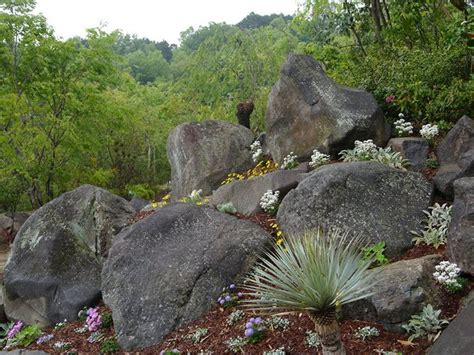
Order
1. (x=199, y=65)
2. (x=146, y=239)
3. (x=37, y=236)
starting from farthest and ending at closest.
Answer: (x=199, y=65) < (x=37, y=236) < (x=146, y=239)

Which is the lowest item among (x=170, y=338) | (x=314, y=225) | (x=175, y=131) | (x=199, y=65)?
(x=170, y=338)

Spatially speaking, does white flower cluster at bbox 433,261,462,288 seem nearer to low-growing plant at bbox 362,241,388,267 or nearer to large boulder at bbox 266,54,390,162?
low-growing plant at bbox 362,241,388,267

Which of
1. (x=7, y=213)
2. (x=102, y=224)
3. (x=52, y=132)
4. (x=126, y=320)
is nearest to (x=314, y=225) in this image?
(x=126, y=320)

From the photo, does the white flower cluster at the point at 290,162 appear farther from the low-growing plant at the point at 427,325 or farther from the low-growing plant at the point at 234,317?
the low-growing plant at the point at 427,325

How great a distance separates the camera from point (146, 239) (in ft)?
21.4

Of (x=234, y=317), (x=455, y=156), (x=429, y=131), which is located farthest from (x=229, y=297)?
(x=429, y=131)

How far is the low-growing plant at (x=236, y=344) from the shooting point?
4738 millimetres

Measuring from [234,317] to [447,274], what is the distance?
7.32 feet

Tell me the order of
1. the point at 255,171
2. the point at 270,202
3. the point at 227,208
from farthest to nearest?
1. the point at 255,171
2. the point at 227,208
3. the point at 270,202

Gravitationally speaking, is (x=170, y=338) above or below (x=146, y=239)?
below

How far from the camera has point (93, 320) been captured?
6.55m

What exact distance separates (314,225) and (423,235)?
126 centimetres

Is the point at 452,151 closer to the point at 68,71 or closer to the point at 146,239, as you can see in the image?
the point at 146,239

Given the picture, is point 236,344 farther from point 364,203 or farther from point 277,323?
point 364,203
